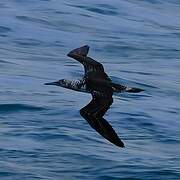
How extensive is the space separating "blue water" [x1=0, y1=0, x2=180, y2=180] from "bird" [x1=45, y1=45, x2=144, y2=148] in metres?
1.28

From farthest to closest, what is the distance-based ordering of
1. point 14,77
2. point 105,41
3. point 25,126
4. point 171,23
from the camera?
1. point 171,23
2. point 105,41
3. point 14,77
4. point 25,126

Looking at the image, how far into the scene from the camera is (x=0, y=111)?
1703 cm

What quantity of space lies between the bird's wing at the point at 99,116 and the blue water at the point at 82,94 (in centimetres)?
126

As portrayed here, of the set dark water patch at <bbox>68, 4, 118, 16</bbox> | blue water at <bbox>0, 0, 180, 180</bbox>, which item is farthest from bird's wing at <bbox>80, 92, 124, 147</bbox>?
dark water patch at <bbox>68, 4, 118, 16</bbox>

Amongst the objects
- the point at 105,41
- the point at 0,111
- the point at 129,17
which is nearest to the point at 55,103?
the point at 0,111

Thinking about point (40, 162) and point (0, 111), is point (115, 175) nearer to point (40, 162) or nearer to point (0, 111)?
point (40, 162)

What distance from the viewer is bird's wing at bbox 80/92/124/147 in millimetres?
12719

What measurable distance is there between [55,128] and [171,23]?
10500mm

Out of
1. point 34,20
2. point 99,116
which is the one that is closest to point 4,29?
point 34,20

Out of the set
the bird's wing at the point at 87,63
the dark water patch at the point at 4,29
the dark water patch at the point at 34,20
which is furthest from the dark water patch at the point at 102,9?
the bird's wing at the point at 87,63

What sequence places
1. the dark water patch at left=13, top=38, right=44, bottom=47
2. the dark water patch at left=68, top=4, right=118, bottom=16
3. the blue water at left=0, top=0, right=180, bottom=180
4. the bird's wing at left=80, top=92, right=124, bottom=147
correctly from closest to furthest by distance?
the bird's wing at left=80, top=92, right=124, bottom=147 < the blue water at left=0, top=0, right=180, bottom=180 < the dark water patch at left=13, top=38, right=44, bottom=47 < the dark water patch at left=68, top=4, right=118, bottom=16

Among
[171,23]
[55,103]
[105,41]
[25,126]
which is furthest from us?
[171,23]

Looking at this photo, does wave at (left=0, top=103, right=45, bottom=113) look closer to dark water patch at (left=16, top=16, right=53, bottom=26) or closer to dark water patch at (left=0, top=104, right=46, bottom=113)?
dark water patch at (left=0, top=104, right=46, bottom=113)

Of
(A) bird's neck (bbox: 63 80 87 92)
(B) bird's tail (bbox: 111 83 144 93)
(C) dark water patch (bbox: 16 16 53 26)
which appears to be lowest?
(C) dark water patch (bbox: 16 16 53 26)
